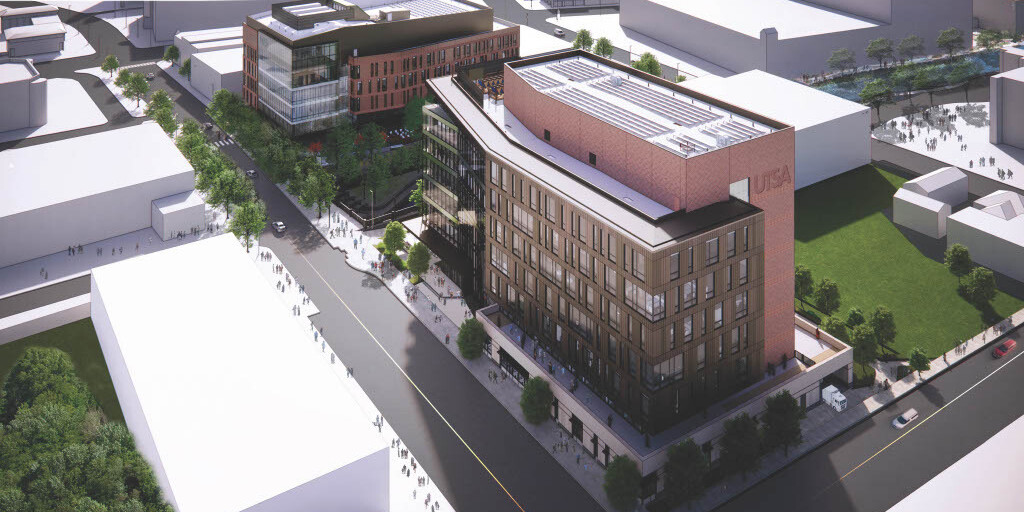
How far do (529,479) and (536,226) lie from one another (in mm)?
24230

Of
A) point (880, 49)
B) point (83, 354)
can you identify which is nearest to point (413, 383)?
point (83, 354)

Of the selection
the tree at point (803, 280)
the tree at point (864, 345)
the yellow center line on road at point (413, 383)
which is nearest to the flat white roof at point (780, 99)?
the tree at point (803, 280)

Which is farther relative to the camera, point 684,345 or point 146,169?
point 146,169

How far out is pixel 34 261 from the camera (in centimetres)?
11950

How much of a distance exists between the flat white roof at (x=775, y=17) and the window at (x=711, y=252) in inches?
4254

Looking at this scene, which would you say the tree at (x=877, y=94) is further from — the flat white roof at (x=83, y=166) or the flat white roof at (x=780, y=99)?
the flat white roof at (x=83, y=166)

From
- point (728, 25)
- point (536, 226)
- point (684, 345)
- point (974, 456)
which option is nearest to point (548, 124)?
point (536, 226)

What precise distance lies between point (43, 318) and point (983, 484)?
9703 cm

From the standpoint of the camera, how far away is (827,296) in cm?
10475

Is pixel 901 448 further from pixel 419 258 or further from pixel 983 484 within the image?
pixel 419 258

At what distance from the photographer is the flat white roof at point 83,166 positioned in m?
122

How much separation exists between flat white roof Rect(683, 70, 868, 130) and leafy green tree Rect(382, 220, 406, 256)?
56680 millimetres

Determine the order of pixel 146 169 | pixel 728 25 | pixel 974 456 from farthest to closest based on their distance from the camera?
pixel 728 25, pixel 146 169, pixel 974 456

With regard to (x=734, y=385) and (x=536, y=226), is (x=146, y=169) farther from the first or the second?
(x=734, y=385)
